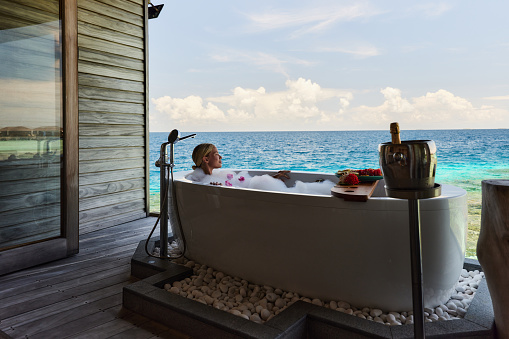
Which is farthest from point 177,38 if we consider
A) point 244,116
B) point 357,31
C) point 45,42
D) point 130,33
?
point 45,42

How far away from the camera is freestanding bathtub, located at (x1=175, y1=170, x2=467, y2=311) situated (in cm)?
156

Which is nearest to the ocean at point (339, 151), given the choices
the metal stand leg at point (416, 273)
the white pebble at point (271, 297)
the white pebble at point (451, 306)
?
the white pebble at point (271, 297)

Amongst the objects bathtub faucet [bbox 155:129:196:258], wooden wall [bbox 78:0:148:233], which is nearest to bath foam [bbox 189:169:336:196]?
bathtub faucet [bbox 155:129:196:258]

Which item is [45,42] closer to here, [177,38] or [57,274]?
[57,274]

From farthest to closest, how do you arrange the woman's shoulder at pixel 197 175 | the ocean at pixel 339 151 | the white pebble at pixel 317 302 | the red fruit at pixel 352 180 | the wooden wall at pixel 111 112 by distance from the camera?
1. the ocean at pixel 339 151
2. the wooden wall at pixel 111 112
3. the woman's shoulder at pixel 197 175
4. the red fruit at pixel 352 180
5. the white pebble at pixel 317 302

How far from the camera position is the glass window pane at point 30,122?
221 cm

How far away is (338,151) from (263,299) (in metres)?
14.6

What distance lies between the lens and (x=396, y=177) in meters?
0.97

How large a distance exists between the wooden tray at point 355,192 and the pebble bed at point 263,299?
1.57 ft

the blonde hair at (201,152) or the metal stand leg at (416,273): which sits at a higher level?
the blonde hair at (201,152)

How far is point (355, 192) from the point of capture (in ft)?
5.61

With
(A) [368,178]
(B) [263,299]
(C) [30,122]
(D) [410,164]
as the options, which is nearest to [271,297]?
(B) [263,299]

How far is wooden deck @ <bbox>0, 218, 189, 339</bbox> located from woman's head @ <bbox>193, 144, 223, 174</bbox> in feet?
2.72

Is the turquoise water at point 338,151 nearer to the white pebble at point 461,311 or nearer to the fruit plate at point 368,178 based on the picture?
the fruit plate at point 368,178
